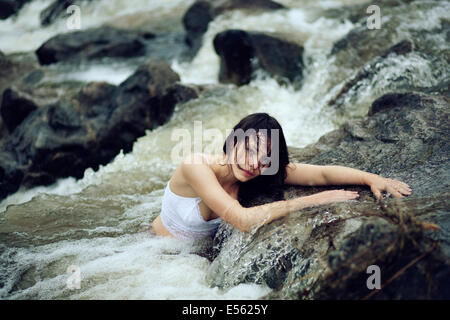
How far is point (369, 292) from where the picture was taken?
5.43 ft

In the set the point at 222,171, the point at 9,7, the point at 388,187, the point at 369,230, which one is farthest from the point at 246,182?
the point at 9,7

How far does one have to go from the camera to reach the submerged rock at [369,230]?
5.40 feet

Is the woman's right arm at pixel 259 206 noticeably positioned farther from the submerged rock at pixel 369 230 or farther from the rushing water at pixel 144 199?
the rushing water at pixel 144 199

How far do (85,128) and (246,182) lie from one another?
13.9 feet

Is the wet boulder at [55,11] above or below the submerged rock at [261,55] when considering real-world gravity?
below

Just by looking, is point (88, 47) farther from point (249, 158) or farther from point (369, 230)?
point (369, 230)

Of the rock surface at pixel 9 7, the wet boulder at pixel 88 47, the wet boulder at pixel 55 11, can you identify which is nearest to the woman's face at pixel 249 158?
the wet boulder at pixel 88 47

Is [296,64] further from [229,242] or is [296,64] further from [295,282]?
[295,282]

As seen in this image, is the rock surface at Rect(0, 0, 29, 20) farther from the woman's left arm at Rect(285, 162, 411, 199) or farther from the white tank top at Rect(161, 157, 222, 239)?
the woman's left arm at Rect(285, 162, 411, 199)

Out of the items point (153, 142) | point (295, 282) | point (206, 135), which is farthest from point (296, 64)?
point (295, 282)

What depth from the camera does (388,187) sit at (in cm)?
253

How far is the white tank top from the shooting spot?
3.02 metres

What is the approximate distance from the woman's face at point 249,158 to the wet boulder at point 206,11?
7.38 m

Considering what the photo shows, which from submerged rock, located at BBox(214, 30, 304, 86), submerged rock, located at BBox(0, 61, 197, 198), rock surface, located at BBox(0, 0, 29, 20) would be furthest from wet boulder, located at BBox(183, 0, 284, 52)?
rock surface, located at BBox(0, 0, 29, 20)
